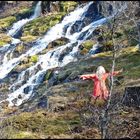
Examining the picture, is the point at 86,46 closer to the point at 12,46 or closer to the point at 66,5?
the point at 12,46

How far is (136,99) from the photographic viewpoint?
34.0 m

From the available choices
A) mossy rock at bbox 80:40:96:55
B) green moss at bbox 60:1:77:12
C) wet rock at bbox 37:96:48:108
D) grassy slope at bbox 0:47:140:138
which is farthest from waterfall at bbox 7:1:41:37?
wet rock at bbox 37:96:48:108

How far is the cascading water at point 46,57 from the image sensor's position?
207 ft

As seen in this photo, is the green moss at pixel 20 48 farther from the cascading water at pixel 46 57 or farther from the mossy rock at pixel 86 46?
the mossy rock at pixel 86 46

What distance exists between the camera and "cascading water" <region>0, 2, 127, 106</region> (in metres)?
63.2

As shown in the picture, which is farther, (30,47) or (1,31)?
(1,31)

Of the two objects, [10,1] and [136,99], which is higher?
[10,1]

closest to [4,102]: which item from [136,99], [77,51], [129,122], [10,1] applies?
[77,51]

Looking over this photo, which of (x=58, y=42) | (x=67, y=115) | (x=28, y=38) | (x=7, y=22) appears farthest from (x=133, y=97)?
(x=7, y=22)

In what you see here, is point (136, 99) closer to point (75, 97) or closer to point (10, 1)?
point (75, 97)

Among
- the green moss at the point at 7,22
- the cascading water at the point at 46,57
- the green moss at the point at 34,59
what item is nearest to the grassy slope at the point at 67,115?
the cascading water at the point at 46,57

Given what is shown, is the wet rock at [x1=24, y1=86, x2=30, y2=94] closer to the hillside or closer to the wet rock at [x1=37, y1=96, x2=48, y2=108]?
the hillside

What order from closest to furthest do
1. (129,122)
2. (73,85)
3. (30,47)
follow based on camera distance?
(129,122) → (73,85) → (30,47)

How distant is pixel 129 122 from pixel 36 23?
89802 mm
